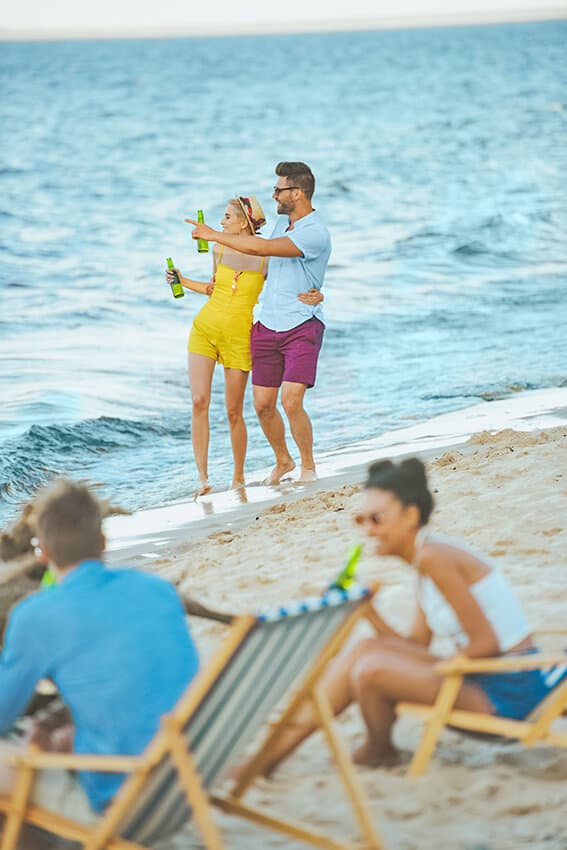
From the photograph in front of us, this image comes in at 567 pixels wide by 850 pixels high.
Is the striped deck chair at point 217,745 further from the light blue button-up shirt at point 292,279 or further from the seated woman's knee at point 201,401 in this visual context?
the seated woman's knee at point 201,401

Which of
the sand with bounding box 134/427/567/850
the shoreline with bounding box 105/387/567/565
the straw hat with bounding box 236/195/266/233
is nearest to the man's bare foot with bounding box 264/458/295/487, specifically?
the shoreline with bounding box 105/387/567/565

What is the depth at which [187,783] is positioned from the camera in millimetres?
2660

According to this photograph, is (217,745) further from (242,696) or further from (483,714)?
(483,714)

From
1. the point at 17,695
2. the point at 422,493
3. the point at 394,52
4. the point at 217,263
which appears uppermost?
the point at 394,52

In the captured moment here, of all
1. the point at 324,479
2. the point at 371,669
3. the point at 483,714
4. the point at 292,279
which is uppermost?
the point at 292,279

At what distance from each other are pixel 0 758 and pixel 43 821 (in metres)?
0.18

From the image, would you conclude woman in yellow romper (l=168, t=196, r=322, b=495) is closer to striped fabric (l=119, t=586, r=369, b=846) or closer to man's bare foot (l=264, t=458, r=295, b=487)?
man's bare foot (l=264, t=458, r=295, b=487)

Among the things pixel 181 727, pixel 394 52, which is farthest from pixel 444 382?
pixel 394 52

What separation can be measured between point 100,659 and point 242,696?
14.0 inches

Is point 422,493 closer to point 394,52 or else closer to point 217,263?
point 217,263

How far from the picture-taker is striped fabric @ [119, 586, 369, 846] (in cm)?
268

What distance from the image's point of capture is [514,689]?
11.4ft

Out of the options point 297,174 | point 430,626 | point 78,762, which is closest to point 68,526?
point 78,762

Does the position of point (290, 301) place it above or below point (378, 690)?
above
